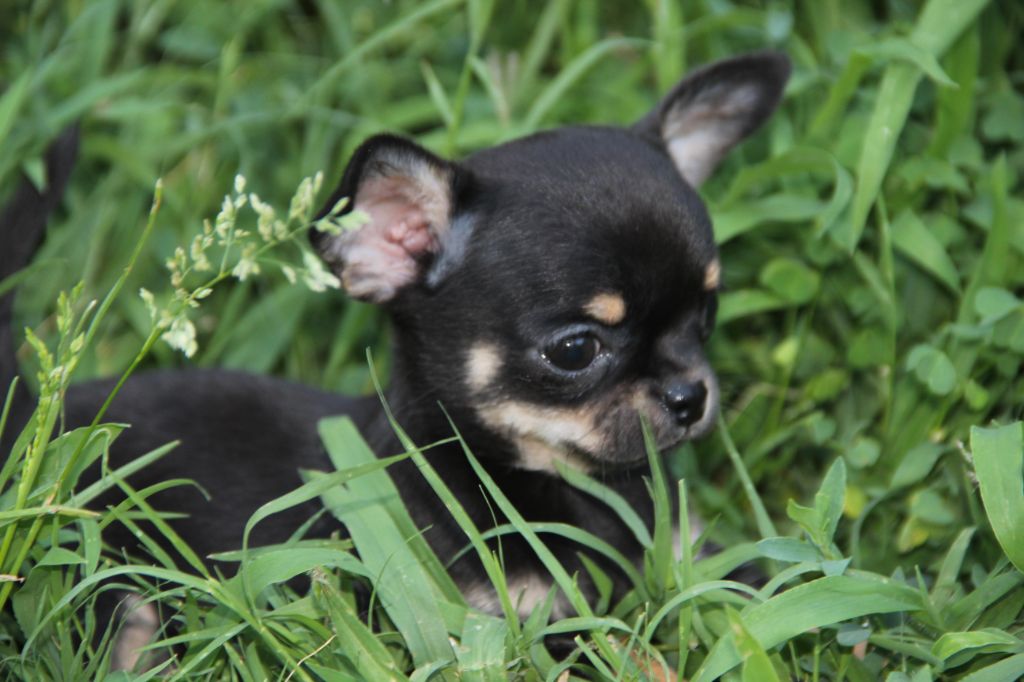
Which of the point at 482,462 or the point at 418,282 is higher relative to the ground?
the point at 418,282

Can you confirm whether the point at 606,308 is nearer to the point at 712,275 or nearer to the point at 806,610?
the point at 712,275

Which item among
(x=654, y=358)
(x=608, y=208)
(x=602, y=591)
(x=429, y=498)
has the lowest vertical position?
(x=602, y=591)

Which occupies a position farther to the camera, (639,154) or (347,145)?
(347,145)

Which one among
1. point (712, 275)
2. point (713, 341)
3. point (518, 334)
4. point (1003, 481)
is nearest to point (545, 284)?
point (518, 334)

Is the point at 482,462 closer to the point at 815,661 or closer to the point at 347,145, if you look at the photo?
the point at 815,661

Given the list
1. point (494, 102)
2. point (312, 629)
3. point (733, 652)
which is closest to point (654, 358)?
point (733, 652)

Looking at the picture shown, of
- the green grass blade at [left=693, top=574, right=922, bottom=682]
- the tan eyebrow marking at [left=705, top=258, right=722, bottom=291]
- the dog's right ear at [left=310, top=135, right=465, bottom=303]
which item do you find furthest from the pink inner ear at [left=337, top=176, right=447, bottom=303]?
the green grass blade at [left=693, top=574, right=922, bottom=682]

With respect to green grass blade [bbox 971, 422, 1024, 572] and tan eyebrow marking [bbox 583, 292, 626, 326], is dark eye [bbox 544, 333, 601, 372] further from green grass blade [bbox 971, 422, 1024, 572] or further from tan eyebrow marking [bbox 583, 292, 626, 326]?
green grass blade [bbox 971, 422, 1024, 572]
